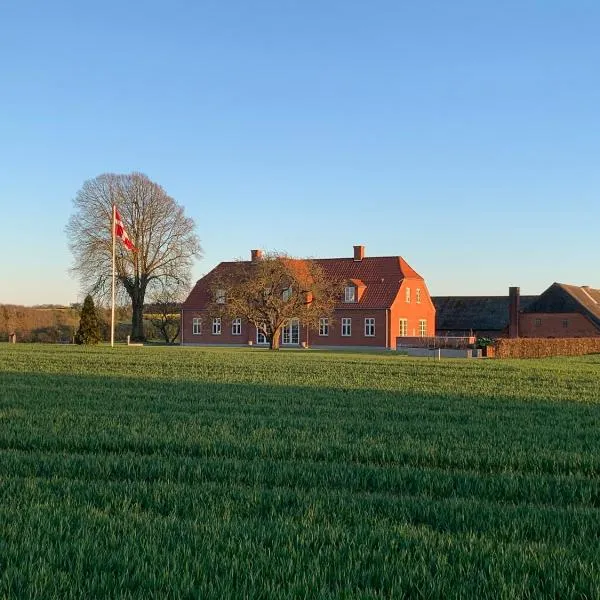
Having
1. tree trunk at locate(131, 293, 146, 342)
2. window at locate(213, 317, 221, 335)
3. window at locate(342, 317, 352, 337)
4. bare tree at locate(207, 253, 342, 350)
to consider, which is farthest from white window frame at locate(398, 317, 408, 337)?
tree trunk at locate(131, 293, 146, 342)

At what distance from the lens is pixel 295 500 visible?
22.6ft

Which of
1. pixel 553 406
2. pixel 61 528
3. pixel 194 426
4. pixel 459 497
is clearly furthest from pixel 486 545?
pixel 553 406

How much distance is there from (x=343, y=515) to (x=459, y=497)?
1.46m

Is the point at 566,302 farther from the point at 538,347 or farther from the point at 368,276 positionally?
the point at 538,347

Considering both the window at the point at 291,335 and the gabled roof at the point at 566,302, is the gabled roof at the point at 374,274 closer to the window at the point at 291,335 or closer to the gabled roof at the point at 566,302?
the window at the point at 291,335

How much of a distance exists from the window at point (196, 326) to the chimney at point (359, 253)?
48.8 ft

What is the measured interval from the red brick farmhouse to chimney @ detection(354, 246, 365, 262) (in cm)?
9

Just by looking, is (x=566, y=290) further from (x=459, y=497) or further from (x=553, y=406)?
(x=459, y=497)

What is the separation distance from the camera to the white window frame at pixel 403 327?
63.4 metres

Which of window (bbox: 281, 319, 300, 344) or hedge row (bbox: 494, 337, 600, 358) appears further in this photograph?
window (bbox: 281, 319, 300, 344)

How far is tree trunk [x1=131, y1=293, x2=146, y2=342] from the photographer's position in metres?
64.6

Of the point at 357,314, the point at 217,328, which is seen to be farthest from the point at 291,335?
the point at 217,328

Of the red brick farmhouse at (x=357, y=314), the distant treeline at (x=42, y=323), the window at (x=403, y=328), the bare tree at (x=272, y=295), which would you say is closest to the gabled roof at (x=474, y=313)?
the red brick farmhouse at (x=357, y=314)

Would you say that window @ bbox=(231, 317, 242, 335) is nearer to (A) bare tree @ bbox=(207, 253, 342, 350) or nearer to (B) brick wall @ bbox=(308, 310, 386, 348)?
(B) brick wall @ bbox=(308, 310, 386, 348)
